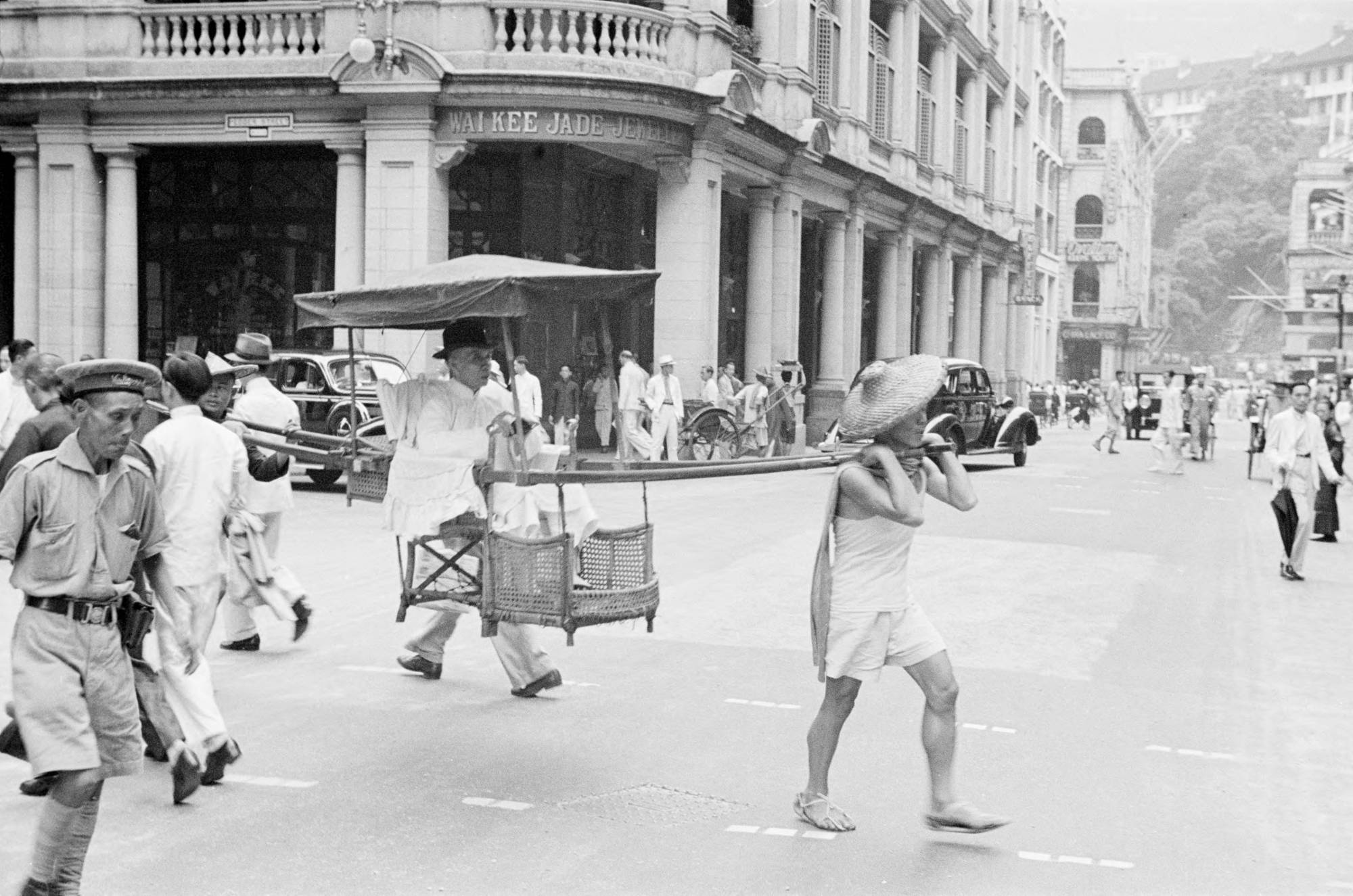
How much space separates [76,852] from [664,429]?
19702 millimetres

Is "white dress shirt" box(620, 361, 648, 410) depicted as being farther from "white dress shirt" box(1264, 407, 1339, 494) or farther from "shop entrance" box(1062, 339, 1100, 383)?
"shop entrance" box(1062, 339, 1100, 383)

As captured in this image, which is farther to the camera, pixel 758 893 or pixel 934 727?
pixel 934 727

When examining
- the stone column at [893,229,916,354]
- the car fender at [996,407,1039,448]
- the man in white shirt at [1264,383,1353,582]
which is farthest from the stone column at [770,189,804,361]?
Answer: the man in white shirt at [1264,383,1353,582]

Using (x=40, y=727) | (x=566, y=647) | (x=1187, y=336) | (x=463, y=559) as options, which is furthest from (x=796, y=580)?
(x=1187, y=336)

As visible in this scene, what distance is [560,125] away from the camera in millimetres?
23234

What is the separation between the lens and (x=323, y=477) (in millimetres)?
19766

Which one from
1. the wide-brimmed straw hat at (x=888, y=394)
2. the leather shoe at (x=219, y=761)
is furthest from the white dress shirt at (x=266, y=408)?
the wide-brimmed straw hat at (x=888, y=394)

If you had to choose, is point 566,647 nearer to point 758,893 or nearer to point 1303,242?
point 758,893

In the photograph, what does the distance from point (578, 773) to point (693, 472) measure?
141 centimetres

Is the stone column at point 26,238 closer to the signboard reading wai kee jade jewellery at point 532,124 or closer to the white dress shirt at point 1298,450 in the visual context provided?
the signboard reading wai kee jade jewellery at point 532,124

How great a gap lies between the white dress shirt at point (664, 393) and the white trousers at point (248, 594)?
1427 cm

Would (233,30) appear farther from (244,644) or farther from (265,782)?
(265,782)

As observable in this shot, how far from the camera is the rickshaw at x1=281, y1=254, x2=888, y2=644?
678cm

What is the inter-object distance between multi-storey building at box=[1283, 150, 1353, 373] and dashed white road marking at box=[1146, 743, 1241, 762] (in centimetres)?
6413
